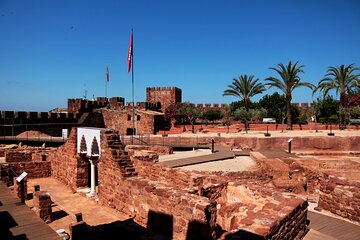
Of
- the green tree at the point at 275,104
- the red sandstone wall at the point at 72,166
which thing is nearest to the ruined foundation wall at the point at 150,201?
the red sandstone wall at the point at 72,166

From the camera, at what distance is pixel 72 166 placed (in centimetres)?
1289

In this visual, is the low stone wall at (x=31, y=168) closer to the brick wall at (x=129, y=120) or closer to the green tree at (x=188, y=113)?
the brick wall at (x=129, y=120)

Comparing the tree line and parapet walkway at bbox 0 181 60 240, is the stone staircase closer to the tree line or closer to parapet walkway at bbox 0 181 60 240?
parapet walkway at bbox 0 181 60 240

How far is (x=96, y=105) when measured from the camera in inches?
1650

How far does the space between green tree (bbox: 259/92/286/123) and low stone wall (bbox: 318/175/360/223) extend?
3697 centimetres

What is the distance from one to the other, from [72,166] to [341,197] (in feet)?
35.7

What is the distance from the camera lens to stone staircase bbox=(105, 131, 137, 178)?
8.62 m

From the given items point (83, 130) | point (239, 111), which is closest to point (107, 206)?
point (83, 130)

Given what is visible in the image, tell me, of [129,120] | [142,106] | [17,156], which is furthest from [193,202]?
[142,106]

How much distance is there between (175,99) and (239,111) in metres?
15.8

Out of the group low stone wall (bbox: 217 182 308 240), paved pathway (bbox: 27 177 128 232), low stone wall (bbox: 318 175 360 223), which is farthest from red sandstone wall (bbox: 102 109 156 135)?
low stone wall (bbox: 217 182 308 240)

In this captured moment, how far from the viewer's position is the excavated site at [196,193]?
19.7 feet

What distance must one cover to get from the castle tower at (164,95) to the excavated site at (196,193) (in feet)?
110

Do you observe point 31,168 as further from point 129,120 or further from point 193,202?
point 129,120
